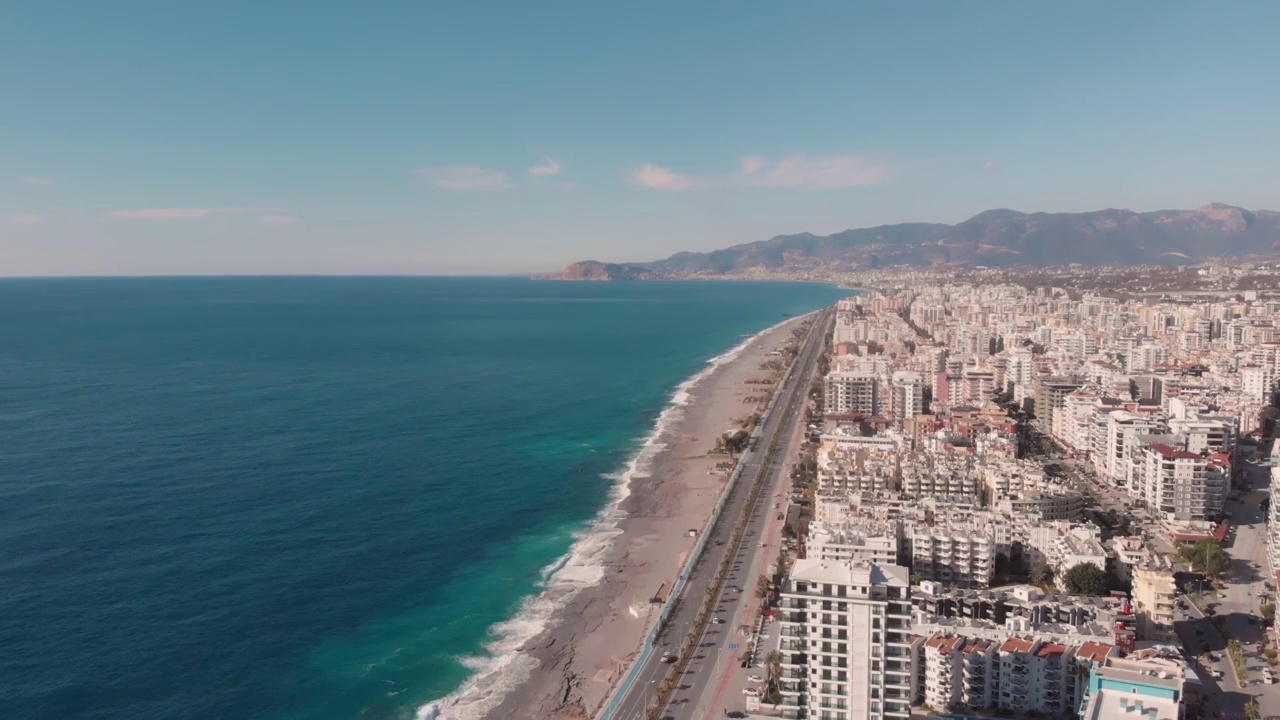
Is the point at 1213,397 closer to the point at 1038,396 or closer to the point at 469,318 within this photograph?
the point at 1038,396

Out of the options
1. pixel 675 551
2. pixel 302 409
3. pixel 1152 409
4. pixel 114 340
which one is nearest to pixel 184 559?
pixel 675 551

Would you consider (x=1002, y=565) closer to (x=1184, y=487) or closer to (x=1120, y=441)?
(x=1184, y=487)

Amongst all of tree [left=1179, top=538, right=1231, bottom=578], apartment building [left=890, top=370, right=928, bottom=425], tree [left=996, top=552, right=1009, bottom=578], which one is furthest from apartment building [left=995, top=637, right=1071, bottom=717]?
apartment building [left=890, top=370, right=928, bottom=425]

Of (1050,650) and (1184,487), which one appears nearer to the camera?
(1050,650)

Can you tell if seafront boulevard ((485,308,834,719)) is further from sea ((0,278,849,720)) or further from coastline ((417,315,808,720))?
sea ((0,278,849,720))

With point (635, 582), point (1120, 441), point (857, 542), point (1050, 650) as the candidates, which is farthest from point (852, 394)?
point (1050, 650)

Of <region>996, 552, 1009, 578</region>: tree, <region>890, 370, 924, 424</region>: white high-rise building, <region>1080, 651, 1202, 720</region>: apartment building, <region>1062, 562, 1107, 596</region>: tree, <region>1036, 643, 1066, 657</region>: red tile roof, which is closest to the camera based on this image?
<region>1080, 651, 1202, 720</region>: apartment building

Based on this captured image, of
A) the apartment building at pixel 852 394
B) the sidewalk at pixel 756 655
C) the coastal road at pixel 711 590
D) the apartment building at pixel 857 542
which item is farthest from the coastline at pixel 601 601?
the apartment building at pixel 852 394

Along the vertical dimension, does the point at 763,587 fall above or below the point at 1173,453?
below
